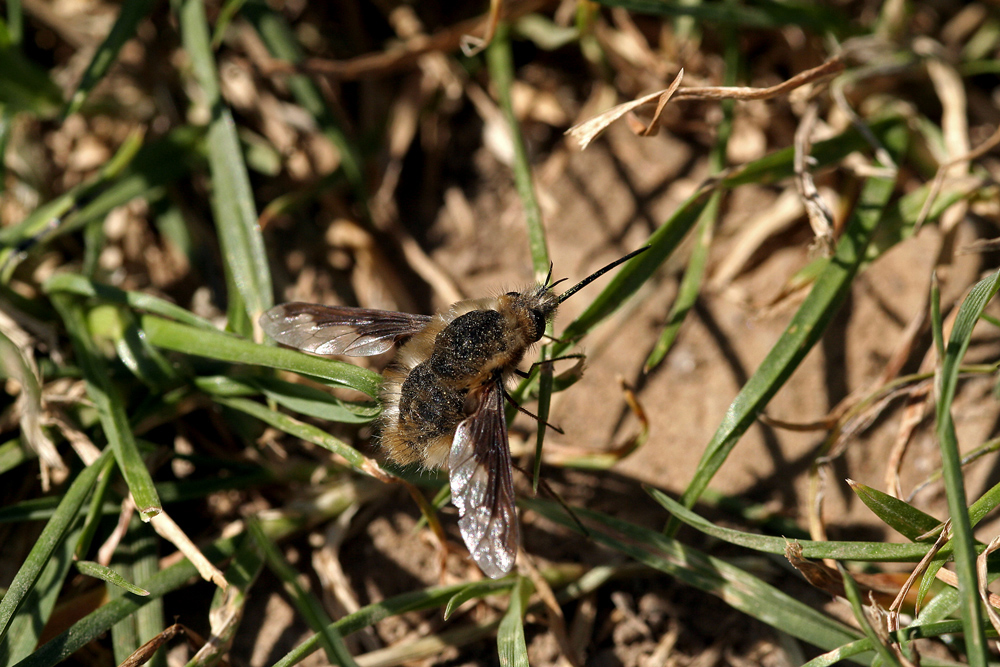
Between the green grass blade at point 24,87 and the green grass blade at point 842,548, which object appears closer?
the green grass blade at point 842,548

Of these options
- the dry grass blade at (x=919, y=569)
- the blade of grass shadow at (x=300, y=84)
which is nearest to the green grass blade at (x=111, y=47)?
the blade of grass shadow at (x=300, y=84)

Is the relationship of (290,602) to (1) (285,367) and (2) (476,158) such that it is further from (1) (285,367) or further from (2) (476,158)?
(2) (476,158)

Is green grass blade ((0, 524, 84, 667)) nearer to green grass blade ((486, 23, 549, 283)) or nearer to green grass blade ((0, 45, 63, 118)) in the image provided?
green grass blade ((486, 23, 549, 283))

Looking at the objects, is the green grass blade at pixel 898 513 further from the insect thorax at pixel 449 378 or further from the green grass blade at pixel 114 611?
the green grass blade at pixel 114 611

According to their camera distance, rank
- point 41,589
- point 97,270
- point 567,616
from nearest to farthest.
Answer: point 41,589
point 567,616
point 97,270

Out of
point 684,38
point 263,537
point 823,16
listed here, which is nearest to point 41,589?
point 263,537

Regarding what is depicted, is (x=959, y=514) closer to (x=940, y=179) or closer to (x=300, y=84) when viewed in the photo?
(x=940, y=179)

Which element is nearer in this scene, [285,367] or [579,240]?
[285,367]
